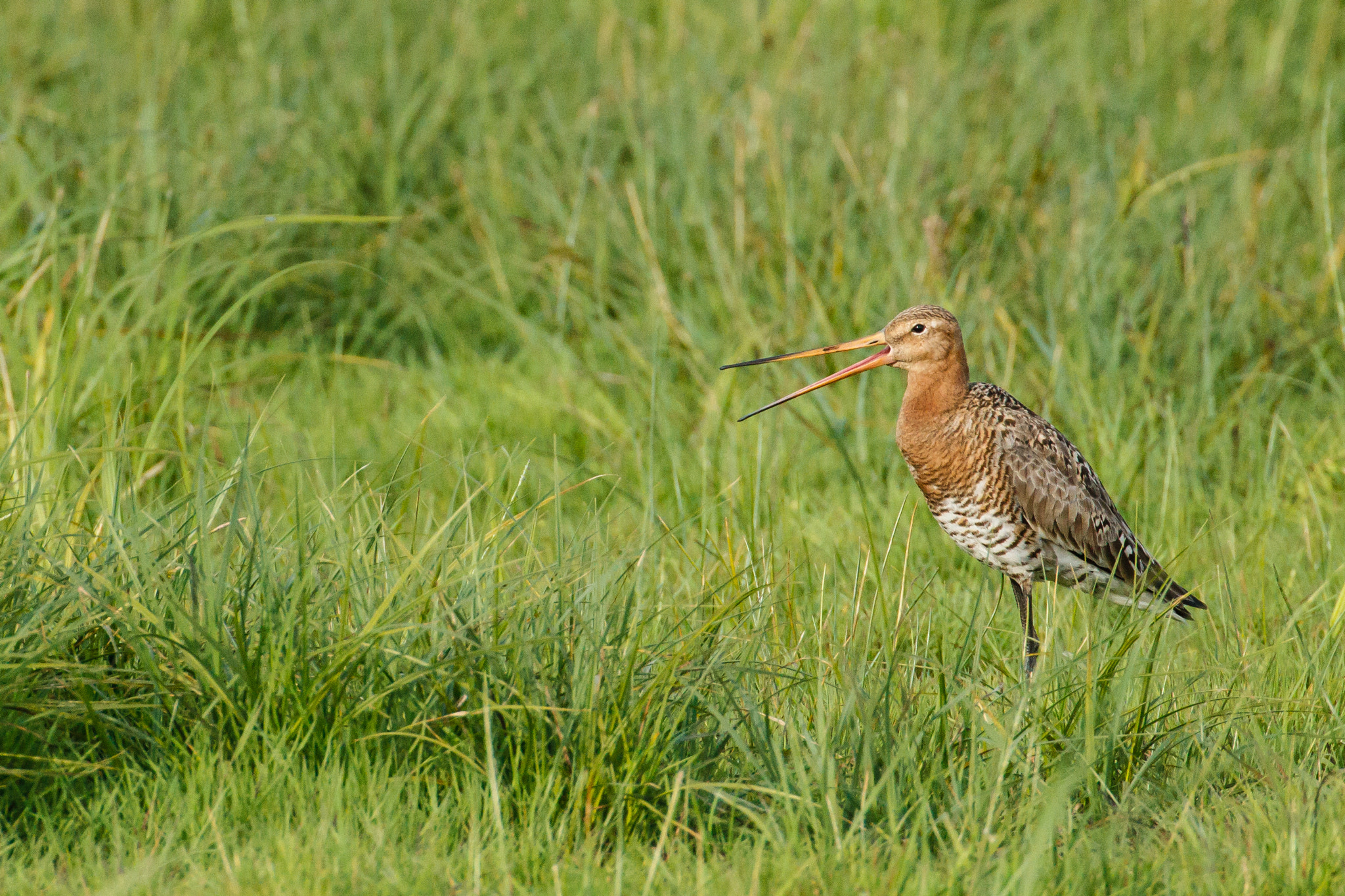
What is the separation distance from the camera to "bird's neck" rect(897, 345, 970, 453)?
14.1 ft

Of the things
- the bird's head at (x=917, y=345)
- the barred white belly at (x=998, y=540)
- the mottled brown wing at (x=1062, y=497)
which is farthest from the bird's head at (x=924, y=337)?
the barred white belly at (x=998, y=540)

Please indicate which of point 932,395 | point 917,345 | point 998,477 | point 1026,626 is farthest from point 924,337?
point 1026,626

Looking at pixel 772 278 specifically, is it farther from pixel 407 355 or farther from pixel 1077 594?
pixel 1077 594

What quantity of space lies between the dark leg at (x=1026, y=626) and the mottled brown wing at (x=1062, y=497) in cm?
18

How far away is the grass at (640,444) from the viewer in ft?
9.02

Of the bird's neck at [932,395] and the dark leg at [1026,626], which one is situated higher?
the bird's neck at [932,395]

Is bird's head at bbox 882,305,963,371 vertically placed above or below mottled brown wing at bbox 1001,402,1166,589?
above

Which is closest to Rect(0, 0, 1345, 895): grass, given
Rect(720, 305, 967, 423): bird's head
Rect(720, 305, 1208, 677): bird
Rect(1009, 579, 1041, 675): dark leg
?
Rect(1009, 579, 1041, 675): dark leg

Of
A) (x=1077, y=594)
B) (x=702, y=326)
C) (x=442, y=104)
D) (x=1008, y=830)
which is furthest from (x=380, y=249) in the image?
(x=1008, y=830)

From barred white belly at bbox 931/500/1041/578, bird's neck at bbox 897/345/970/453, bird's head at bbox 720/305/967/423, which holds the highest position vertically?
bird's head at bbox 720/305/967/423

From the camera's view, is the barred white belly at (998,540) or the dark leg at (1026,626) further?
the barred white belly at (998,540)

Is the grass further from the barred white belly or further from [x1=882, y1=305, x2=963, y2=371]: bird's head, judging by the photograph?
[x1=882, y1=305, x2=963, y2=371]: bird's head

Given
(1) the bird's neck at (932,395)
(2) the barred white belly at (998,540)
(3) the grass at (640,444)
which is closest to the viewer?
(3) the grass at (640,444)

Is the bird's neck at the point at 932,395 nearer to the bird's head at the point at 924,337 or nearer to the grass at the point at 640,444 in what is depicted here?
the bird's head at the point at 924,337
